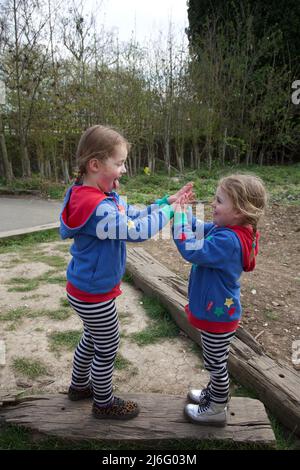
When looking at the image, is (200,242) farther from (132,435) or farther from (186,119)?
(186,119)

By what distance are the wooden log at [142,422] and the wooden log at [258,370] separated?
147 millimetres

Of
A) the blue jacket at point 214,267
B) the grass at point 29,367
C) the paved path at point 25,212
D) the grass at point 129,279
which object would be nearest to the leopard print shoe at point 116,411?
the blue jacket at point 214,267

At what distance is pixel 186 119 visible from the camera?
13.5 m

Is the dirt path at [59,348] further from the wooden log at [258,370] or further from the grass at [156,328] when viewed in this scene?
the wooden log at [258,370]

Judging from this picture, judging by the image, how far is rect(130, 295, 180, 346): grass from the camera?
9.91 feet

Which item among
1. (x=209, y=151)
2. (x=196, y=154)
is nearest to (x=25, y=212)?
(x=196, y=154)

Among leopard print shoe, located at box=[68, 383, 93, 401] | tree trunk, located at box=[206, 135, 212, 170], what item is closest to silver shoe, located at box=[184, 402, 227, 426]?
leopard print shoe, located at box=[68, 383, 93, 401]

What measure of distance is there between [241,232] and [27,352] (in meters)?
1.91

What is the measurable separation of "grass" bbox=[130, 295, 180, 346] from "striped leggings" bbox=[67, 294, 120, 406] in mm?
976

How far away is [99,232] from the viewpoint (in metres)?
1.66

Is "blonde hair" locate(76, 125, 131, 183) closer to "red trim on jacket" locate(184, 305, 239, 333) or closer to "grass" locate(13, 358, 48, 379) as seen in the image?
"red trim on jacket" locate(184, 305, 239, 333)

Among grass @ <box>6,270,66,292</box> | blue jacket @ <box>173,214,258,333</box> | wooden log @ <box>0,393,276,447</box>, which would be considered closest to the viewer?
blue jacket @ <box>173,214,258,333</box>

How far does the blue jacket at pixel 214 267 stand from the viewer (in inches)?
64.5
